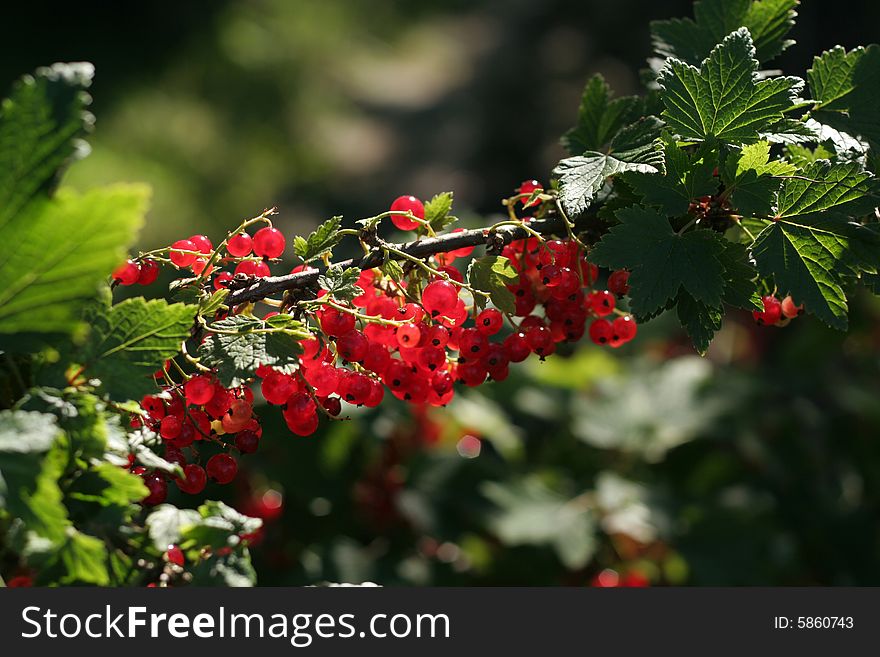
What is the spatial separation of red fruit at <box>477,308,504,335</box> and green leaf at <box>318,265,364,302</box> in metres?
0.20

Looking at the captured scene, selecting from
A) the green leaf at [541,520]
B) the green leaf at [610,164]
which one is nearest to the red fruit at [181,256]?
the green leaf at [610,164]

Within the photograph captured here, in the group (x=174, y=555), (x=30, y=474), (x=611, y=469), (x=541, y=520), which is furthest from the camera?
(x=611, y=469)

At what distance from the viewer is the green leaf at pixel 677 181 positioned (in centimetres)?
122

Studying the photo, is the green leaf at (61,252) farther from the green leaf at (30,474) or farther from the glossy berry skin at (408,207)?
the glossy berry skin at (408,207)

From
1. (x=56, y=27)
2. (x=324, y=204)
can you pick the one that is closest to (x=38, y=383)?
(x=324, y=204)

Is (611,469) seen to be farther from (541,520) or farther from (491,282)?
(491,282)

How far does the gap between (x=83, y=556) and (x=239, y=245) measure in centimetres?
46

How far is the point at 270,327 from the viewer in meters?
1.14

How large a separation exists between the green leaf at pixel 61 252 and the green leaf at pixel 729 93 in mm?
722

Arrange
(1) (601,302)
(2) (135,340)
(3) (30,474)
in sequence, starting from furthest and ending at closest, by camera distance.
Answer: (1) (601,302) → (2) (135,340) → (3) (30,474)

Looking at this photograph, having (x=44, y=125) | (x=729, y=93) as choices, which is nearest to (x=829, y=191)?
(x=729, y=93)

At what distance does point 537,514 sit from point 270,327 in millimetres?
1767

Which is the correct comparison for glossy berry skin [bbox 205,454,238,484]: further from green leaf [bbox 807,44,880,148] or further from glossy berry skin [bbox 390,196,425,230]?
green leaf [bbox 807,44,880,148]

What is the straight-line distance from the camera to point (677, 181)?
1230 millimetres
